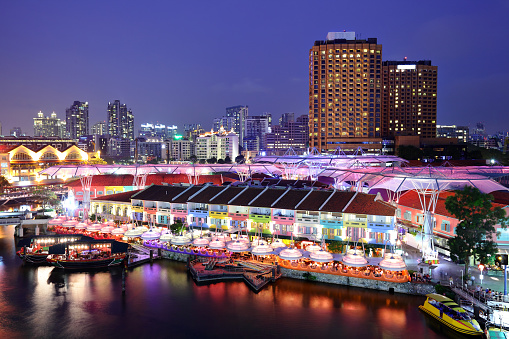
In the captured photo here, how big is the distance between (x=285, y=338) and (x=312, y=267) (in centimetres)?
919

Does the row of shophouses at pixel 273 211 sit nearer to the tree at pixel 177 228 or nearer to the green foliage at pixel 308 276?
the tree at pixel 177 228

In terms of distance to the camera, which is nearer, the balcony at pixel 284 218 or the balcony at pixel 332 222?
the balcony at pixel 332 222

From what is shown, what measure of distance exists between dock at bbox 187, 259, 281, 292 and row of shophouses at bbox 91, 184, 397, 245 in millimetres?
5171

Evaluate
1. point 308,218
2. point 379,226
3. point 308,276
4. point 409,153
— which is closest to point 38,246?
point 308,218

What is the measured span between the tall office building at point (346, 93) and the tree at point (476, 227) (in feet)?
328

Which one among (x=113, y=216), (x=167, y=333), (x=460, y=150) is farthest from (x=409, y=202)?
(x=460, y=150)

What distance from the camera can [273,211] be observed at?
3950 centimetres

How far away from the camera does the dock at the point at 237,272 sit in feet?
108

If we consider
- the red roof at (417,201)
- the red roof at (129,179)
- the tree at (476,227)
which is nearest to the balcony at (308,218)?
the red roof at (417,201)

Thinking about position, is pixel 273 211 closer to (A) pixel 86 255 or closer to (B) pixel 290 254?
(B) pixel 290 254

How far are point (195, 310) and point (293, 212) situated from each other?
46.4 ft

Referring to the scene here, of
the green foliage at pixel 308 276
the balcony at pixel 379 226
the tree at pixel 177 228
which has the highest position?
the balcony at pixel 379 226

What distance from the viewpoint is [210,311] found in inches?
1121

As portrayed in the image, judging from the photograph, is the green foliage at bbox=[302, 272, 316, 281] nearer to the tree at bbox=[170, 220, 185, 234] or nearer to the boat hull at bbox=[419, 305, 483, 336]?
the boat hull at bbox=[419, 305, 483, 336]
